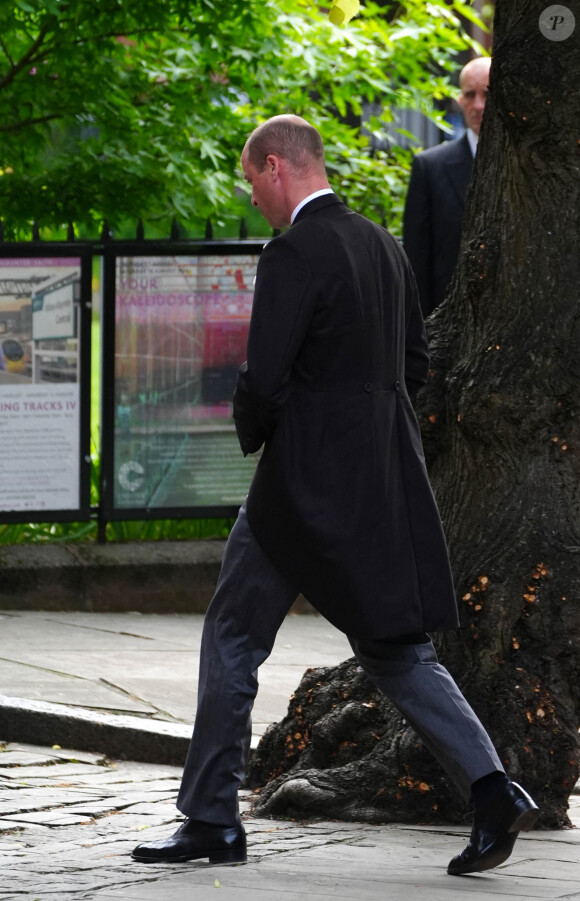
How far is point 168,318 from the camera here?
8961 mm

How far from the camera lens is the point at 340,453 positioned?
4148 millimetres

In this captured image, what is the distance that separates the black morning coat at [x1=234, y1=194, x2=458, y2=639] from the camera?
162 inches

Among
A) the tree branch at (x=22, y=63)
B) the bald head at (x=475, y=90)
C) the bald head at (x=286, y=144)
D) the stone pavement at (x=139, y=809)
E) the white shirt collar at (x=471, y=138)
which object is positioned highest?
the tree branch at (x=22, y=63)

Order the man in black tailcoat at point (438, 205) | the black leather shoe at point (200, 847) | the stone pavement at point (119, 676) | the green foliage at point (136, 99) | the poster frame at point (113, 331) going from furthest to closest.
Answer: the green foliage at point (136, 99)
the poster frame at point (113, 331)
the man in black tailcoat at point (438, 205)
the stone pavement at point (119, 676)
the black leather shoe at point (200, 847)

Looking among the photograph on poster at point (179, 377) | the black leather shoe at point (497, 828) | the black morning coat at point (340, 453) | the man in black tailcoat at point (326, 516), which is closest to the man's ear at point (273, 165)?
the man in black tailcoat at point (326, 516)

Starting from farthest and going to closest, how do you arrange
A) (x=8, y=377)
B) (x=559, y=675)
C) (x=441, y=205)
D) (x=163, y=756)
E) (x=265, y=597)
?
(x=8, y=377), (x=441, y=205), (x=163, y=756), (x=559, y=675), (x=265, y=597)

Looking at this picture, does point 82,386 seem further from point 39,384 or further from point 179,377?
point 179,377

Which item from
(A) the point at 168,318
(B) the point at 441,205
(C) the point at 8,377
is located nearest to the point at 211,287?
(A) the point at 168,318

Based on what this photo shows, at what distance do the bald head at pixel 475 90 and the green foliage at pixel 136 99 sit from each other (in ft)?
6.58

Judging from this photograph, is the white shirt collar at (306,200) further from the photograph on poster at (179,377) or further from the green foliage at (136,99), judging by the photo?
the green foliage at (136,99)

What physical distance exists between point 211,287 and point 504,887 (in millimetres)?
5483

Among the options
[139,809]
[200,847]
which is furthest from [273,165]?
[139,809]

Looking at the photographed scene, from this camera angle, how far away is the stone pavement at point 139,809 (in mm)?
3967

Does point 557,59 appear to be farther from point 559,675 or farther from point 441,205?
point 441,205
